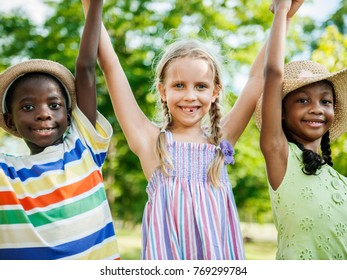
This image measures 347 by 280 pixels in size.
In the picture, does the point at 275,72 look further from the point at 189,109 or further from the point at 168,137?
the point at 168,137

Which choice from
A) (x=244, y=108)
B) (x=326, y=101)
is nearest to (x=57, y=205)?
(x=244, y=108)

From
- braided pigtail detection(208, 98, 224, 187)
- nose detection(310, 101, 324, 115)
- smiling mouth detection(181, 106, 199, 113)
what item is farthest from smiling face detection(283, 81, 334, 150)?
smiling mouth detection(181, 106, 199, 113)

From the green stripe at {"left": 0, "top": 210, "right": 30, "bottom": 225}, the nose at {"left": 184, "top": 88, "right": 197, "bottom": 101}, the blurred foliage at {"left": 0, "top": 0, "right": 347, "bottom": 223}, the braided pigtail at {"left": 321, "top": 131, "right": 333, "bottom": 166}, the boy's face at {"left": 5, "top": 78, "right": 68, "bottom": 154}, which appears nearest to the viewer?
the green stripe at {"left": 0, "top": 210, "right": 30, "bottom": 225}

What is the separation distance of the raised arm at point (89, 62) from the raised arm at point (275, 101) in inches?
32.2

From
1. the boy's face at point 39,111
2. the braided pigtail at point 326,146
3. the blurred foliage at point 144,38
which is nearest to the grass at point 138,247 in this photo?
the blurred foliage at point 144,38

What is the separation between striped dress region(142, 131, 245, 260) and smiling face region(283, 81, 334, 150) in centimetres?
49

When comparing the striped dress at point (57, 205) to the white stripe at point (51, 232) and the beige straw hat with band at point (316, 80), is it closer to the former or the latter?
the white stripe at point (51, 232)

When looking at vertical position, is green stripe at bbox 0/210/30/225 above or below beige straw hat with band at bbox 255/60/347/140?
below

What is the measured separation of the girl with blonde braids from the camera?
2.35m

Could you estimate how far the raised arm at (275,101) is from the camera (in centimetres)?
241

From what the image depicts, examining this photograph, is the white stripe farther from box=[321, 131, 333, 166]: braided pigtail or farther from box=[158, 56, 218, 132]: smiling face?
box=[321, 131, 333, 166]: braided pigtail

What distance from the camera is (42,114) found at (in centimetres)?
234
